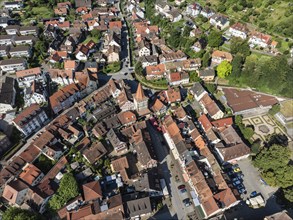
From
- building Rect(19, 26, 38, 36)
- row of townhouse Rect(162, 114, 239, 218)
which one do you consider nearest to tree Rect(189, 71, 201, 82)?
row of townhouse Rect(162, 114, 239, 218)

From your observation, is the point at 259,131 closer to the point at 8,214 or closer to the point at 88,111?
the point at 88,111

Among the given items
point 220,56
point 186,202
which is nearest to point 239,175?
point 186,202

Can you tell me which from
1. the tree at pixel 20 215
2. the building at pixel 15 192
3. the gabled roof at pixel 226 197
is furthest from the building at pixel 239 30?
the tree at pixel 20 215

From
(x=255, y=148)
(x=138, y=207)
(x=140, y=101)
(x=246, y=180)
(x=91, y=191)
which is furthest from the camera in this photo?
(x=140, y=101)

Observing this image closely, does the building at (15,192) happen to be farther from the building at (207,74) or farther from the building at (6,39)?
the building at (6,39)

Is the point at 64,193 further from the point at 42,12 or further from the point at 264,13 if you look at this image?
the point at 42,12

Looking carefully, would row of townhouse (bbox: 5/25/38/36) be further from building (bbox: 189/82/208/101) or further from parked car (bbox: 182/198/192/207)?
parked car (bbox: 182/198/192/207)

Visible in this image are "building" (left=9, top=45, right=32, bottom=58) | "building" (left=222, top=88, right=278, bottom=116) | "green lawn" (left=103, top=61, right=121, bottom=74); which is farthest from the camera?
"building" (left=9, top=45, right=32, bottom=58)
